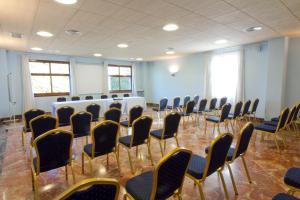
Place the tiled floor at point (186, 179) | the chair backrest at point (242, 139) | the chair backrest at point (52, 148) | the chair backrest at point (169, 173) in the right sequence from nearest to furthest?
the chair backrest at point (169, 173)
the chair backrest at point (52, 148)
the chair backrest at point (242, 139)
the tiled floor at point (186, 179)

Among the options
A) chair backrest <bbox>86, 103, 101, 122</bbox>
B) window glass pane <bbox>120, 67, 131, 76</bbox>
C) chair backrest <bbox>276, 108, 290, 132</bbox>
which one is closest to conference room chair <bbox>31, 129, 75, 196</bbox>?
chair backrest <bbox>86, 103, 101, 122</bbox>

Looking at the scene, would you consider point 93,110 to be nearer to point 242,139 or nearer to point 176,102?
point 176,102

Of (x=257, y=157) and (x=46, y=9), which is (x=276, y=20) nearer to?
(x=257, y=157)

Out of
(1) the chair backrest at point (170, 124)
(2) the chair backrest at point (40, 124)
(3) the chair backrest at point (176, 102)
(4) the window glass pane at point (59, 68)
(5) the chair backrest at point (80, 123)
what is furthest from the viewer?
(4) the window glass pane at point (59, 68)

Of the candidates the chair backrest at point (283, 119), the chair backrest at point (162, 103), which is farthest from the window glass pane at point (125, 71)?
the chair backrest at point (283, 119)

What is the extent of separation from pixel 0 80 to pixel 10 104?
0.96m

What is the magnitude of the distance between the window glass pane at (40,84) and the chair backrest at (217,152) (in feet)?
26.6

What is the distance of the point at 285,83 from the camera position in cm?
552

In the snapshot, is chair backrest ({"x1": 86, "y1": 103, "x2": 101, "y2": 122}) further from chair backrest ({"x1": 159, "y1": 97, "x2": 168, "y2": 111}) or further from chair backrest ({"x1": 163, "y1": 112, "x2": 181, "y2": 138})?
chair backrest ({"x1": 159, "y1": 97, "x2": 168, "y2": 111})

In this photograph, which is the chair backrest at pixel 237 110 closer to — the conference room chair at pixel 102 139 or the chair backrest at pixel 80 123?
the conference room chair at pixel 102 139

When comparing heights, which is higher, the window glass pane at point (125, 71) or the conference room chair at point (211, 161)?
the window glass pane at point (125, 71)

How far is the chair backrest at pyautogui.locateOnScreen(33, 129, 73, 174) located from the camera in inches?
76.9

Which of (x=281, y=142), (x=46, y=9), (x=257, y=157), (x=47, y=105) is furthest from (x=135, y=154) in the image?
(x=47, y=105)

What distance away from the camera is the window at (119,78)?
981 cm
